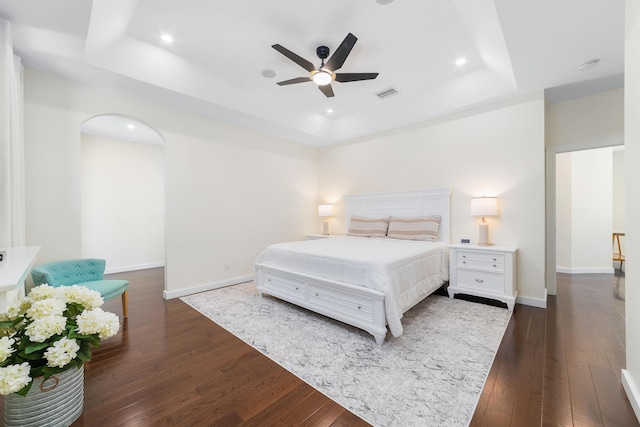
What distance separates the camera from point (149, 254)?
5770 millimetres

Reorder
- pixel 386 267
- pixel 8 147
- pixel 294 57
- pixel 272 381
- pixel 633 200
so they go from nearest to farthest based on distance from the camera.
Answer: pixel 633 200
pixel 272 381
pixel 8 147
pixel 386 267
pixel 294 57

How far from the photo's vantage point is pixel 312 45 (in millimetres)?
2988

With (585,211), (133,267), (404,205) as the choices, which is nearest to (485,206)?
(404,205)

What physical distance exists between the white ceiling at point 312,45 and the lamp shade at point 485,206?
1420 mm

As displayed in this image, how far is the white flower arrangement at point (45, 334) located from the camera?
3.98 ft

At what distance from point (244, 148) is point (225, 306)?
2721 millimetres

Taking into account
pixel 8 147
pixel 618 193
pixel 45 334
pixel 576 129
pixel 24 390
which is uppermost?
pixel 576 129

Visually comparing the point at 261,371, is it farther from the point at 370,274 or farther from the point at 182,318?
the point at 182,318

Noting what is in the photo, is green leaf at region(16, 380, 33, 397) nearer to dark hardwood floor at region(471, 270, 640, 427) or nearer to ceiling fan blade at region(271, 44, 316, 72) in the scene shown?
dark hardwood floor at region(471, 270, 640, 427)

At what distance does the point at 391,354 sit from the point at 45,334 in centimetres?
227

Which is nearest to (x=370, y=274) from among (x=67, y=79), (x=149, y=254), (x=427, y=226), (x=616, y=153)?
(x=427, y=226)

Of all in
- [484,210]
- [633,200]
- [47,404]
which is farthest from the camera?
[484,210]

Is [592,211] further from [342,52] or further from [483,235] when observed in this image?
[342,52]

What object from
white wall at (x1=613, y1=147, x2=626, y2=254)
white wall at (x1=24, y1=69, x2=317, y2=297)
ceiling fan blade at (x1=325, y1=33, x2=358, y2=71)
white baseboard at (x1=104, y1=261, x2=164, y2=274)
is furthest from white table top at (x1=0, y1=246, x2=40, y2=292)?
white wall at (x1=613, y1=147, x2=626, y2=254)
